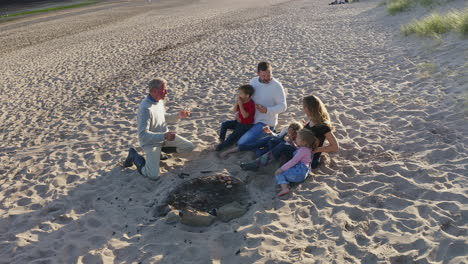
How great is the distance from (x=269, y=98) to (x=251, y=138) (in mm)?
656

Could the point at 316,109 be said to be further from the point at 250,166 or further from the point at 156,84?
the point at 156,84

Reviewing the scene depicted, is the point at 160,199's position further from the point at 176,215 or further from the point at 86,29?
the point at 86,29

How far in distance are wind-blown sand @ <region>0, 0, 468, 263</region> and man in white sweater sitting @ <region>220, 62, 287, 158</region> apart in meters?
0.29

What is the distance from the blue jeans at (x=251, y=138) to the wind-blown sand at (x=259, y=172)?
22 cm

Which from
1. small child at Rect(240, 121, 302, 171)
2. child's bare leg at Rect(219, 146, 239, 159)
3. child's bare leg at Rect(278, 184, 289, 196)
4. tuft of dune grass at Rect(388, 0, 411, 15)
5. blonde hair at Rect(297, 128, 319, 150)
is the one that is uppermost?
tuft of dune grass at Rect(388, 0, 411, 15)

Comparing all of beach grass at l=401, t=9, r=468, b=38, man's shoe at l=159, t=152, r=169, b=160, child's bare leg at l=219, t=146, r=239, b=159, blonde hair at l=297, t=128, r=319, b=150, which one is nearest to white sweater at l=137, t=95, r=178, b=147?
man's shoe at l=159, t=152, r=169, b=160

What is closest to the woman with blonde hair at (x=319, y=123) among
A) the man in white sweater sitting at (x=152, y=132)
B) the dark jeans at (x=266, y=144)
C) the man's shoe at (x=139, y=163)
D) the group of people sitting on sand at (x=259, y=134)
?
the group of people sitting on sand at (x=259, y=134)

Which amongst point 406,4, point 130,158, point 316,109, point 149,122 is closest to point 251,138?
point 316,109

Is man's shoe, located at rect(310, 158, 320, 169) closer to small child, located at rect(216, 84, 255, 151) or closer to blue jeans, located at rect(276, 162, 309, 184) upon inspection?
blue jeans, located at rect(276, 162, 309, 184)

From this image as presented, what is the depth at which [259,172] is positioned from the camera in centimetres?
532

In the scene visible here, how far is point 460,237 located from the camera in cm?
368

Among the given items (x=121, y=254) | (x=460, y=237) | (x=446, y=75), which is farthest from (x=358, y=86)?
(x=121, y=254)

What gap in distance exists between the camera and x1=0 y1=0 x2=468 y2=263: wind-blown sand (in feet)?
13.0

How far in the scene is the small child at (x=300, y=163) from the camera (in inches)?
191
